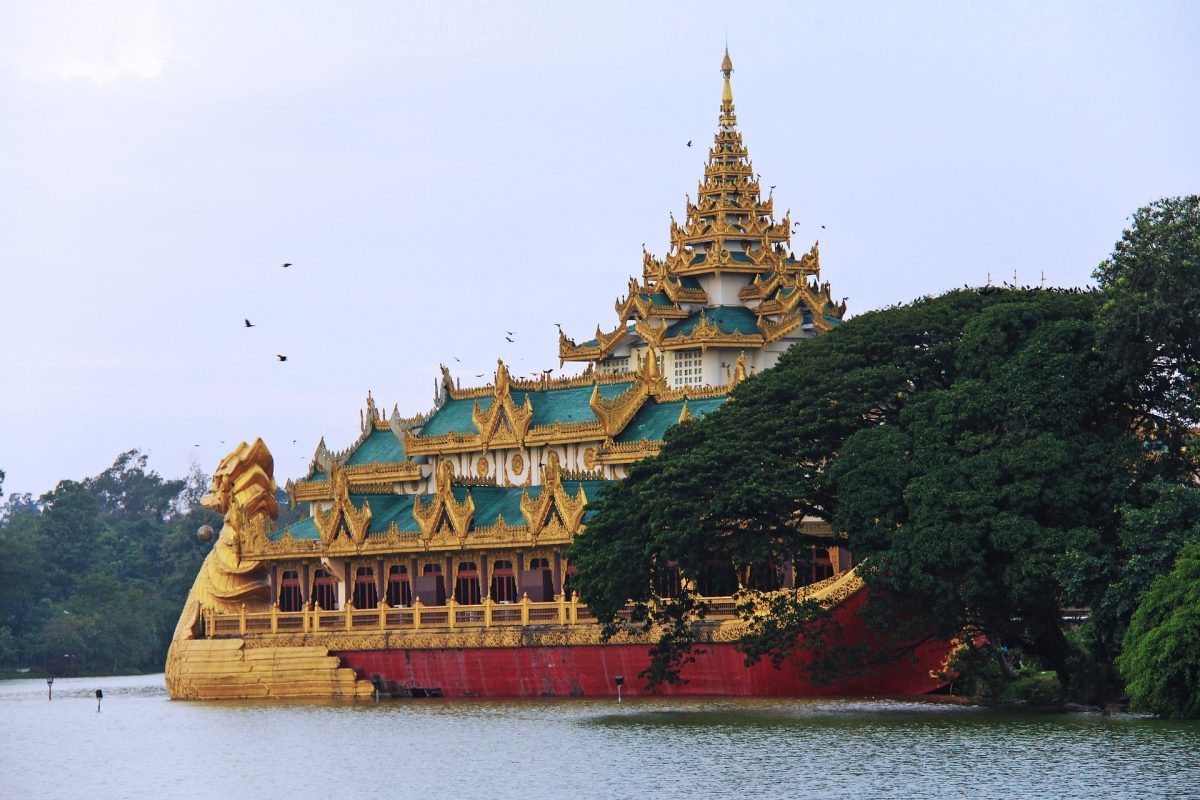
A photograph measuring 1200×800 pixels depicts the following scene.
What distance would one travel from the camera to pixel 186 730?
56.3 metres

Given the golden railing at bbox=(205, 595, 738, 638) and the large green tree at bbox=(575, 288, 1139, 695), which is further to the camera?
the golden railing at bbox=(205, 595, 738, 638)

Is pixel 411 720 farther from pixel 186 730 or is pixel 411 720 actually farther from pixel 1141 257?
pixel 1141 257

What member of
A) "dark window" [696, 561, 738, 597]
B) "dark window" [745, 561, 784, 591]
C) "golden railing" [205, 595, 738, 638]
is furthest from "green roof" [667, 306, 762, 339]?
"dark window" [696, 561, 738, 597]

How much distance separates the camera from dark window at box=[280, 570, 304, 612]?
6831 cm

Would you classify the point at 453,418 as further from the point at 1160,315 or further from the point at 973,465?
the point at 1160,315

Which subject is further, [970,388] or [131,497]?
[131,497]

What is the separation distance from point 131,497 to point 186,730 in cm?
10208

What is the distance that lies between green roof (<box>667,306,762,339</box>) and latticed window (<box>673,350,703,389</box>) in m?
0.64

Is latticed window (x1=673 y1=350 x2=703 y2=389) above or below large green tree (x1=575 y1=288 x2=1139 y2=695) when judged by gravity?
above

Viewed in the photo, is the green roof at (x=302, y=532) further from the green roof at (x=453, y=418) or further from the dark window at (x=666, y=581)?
the dark window at (x=666, y=581)

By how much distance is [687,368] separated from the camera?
73438mm

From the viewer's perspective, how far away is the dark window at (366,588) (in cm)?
6625

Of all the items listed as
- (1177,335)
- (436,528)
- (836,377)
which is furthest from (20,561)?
(1177,335)

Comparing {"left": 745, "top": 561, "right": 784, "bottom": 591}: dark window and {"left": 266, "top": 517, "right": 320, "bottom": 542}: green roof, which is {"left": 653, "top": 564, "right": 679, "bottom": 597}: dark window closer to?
{"left": 745, "top": 561, "right": 784, "bottom": 591}: dark window
